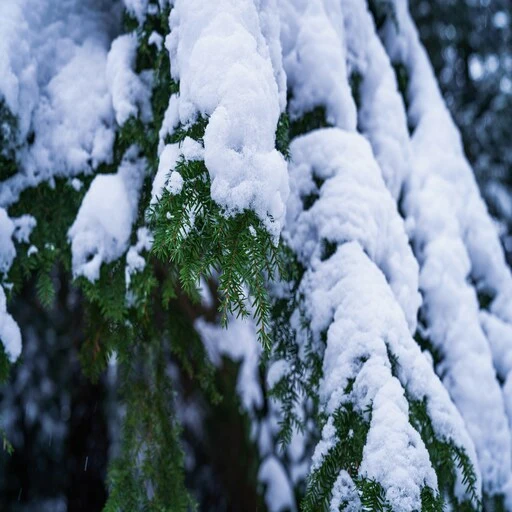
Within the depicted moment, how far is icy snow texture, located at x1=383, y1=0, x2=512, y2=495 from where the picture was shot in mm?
1808

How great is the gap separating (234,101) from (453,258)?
50.5 inches

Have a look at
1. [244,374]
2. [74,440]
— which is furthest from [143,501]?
[74,440]

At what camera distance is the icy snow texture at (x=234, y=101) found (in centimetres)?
103

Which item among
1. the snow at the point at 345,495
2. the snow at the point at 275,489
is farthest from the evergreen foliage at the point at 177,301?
the snow at the point at 275,489

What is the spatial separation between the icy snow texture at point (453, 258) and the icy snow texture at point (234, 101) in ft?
3.46

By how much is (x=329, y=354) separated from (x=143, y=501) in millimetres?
850

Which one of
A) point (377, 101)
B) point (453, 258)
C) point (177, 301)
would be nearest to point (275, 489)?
point (177, 301)

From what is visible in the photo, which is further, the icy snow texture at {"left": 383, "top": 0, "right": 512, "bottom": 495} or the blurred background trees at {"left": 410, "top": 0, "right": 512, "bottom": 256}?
the blurred background trees at {"left": 410, "top": 0, "right": 512, "bottom": 256}

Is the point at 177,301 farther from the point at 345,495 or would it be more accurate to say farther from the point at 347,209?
the point at 345,495

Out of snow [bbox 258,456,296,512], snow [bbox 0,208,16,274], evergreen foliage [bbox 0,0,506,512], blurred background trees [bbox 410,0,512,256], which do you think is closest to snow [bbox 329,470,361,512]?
evergreen foliage [bbox 0,0,506,512]

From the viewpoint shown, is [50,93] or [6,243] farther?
[50,93]

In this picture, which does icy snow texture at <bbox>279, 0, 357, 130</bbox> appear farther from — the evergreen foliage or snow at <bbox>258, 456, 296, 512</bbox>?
snow at <bbox>258, 456, 296, 512</bbox>

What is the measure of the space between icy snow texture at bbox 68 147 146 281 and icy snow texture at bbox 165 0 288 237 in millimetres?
492

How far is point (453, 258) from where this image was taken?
6.37 feet
